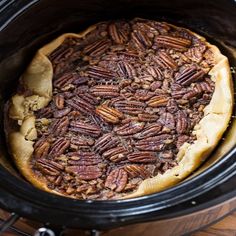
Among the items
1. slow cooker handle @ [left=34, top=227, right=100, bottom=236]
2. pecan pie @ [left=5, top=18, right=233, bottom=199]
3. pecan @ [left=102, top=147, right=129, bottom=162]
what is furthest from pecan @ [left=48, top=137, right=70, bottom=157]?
slow cooker handle @ [left=34, top=227, right=100, bottom=236]

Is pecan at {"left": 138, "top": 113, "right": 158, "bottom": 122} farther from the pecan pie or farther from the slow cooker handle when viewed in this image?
the slow cooker handle

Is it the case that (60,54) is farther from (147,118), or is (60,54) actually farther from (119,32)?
(147,118)

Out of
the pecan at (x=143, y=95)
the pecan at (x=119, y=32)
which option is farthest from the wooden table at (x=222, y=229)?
the pecan at (x=119, y=32)

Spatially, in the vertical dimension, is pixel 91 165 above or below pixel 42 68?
below

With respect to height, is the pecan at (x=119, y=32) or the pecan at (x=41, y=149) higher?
the pecan at (x=119, y=32)

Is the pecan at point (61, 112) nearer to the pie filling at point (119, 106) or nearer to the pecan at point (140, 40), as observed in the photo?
the pie filling at point (119, 106)

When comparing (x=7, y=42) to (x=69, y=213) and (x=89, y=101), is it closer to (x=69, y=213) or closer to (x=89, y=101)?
(x=89, y=101)

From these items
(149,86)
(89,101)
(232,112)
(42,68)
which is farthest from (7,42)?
(232,112)
